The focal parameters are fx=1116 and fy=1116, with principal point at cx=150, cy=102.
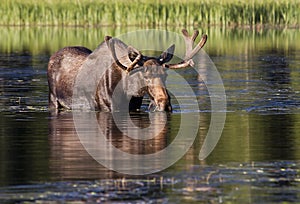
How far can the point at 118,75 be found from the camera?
1633 cm

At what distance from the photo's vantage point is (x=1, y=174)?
10828 millimetres

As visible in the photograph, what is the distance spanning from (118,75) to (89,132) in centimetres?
241

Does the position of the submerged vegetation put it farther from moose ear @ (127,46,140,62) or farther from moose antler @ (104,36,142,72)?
moose ear @ (127,46,140,62)

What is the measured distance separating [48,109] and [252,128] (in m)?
4.17

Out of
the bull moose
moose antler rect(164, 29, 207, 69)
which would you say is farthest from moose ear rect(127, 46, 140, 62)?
moose antler rect(164, 29, 207, 69)

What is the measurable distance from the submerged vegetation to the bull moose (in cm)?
2662

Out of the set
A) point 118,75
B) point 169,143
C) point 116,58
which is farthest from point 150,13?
point 169,143

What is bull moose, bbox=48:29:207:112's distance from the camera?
15.8m

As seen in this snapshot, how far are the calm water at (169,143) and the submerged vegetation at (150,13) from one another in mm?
20215

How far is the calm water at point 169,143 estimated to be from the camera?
9.77 m

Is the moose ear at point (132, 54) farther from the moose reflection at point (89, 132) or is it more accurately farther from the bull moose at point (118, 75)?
the moose reflection at point (89, 132)

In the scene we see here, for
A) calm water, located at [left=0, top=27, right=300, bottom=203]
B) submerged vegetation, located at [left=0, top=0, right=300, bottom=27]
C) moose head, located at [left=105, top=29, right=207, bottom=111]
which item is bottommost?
calm water, located at [left=0, top=27, right=300, bottom=203]

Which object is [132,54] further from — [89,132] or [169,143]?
[169,143]

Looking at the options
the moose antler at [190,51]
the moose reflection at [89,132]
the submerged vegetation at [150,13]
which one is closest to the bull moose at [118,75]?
the moose antler at [190,51]
